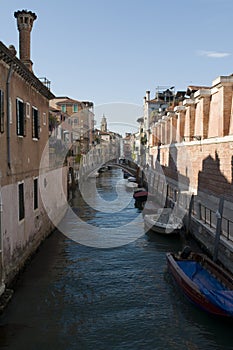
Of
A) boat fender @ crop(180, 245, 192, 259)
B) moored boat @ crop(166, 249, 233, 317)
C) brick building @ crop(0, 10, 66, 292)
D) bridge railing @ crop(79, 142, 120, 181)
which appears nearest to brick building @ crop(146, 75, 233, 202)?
boat fender @ crop(180, 245, 192, 259)

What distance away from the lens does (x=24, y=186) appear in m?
11.4

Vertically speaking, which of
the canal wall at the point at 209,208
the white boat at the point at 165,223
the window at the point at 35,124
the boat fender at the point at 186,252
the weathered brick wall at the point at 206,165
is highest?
the window at the point at 35,124

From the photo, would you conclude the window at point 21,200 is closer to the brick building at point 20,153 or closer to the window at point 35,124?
the brick building at point 20,153

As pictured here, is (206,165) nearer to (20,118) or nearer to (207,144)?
(207,144)

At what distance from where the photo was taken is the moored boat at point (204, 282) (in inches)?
317

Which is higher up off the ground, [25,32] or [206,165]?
[25,32]

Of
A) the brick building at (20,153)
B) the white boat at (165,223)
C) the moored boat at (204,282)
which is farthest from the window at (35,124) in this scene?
the white boat at (165,223)

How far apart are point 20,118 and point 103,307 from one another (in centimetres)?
593

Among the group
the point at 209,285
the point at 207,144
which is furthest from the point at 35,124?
the point at 209,285

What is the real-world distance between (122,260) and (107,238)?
3477mm

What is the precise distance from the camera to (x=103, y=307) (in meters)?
9.29

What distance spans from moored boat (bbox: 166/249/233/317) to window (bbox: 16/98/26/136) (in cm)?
589

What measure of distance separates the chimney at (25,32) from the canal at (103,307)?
736 centimetres

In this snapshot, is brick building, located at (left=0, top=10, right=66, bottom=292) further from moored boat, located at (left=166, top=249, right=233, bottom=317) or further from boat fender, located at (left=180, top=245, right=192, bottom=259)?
boat fender, located at (left=180, top=245, right=192, bottom=259)
